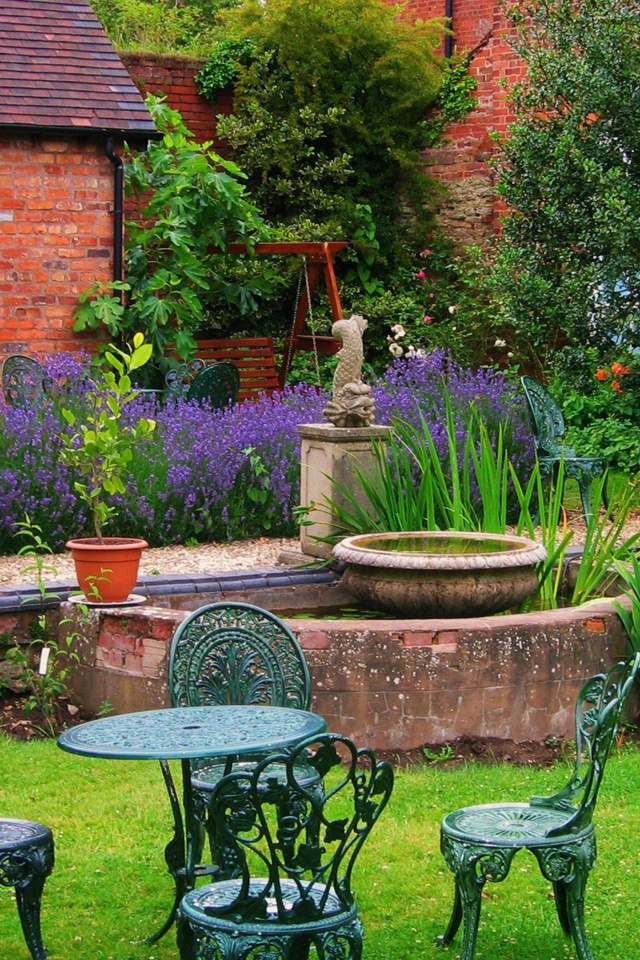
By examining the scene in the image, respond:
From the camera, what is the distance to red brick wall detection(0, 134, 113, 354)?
12.5 meters

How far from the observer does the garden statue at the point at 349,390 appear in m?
7.86

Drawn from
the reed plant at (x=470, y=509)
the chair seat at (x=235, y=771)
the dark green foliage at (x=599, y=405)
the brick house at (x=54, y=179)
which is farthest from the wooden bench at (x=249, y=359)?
the chair seat at (x=235, y=771)

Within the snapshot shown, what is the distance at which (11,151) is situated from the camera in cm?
1241

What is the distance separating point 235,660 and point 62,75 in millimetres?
9484

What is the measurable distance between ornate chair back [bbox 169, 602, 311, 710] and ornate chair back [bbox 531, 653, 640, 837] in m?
0.94

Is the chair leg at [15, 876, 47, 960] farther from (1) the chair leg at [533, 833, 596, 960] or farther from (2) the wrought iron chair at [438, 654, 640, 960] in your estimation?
(1) the chair leg at [533, 833, 596, 960]

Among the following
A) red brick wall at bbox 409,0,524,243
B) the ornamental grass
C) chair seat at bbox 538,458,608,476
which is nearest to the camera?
the ornamental grass

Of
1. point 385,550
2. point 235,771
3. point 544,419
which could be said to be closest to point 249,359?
point 544,419

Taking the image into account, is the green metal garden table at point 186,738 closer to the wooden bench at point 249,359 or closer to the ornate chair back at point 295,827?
the ornate chair back at point 295,827

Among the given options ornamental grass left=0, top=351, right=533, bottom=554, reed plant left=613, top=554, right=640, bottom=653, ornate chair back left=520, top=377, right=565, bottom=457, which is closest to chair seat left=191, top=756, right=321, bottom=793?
reed plant left=613, top=554, right=640, bottom=653

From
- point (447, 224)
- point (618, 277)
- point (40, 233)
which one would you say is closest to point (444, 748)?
point (618, 277)

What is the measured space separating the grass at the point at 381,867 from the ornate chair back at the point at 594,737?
0.39 metres

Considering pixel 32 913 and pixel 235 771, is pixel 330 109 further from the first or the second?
pixel 32 913

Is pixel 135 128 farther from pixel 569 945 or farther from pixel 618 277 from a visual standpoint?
pixel 569 945
